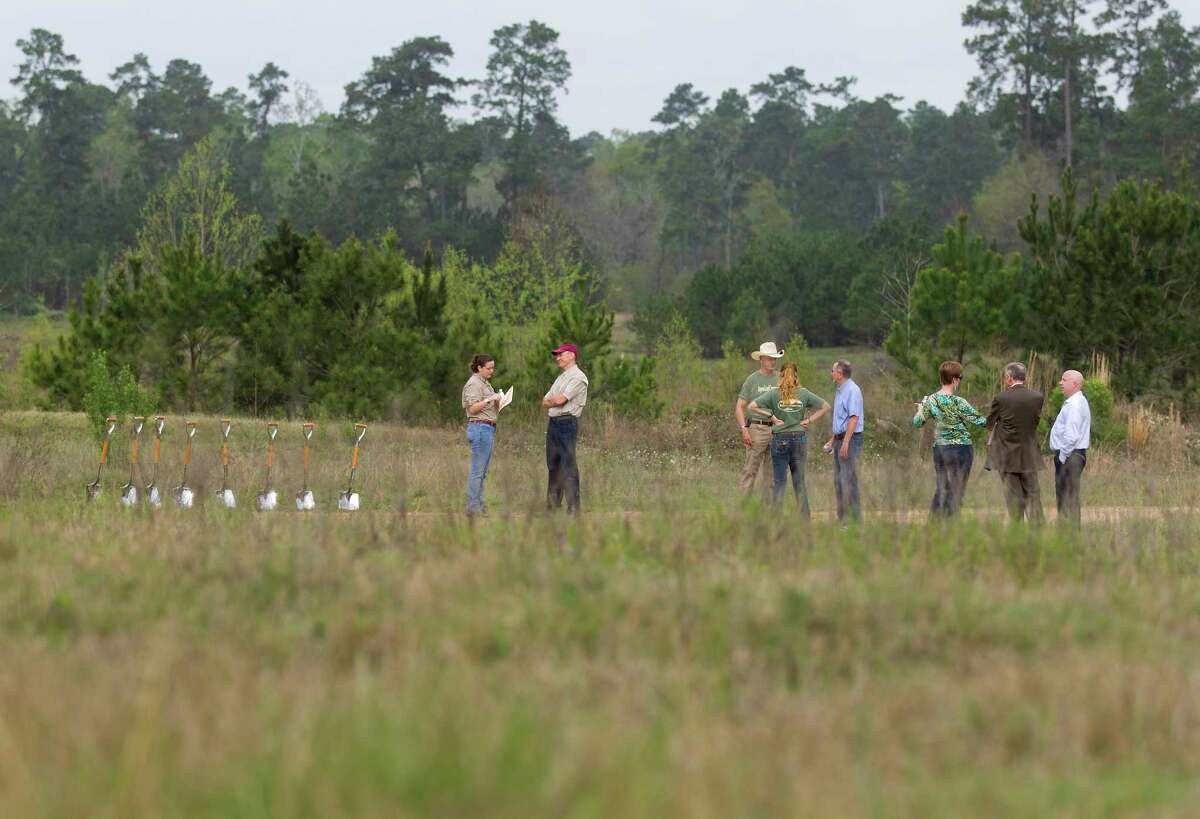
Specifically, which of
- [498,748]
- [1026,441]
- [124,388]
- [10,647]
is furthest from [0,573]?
[124,388]

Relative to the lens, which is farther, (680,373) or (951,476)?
(680,373)

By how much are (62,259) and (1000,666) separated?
232 ft

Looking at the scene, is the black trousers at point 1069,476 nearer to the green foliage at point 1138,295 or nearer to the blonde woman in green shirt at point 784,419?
the blonde woman in green shirt at point 784,419

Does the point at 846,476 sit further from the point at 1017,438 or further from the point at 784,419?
the point at 1017,438

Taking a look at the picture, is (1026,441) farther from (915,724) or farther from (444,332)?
(444,332)

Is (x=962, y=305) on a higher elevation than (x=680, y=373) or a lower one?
higher

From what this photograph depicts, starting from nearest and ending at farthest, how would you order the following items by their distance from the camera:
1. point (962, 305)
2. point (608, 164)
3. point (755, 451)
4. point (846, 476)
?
point (846, 476)
point (755, 451)
point (962, 305)
point (608, 164)

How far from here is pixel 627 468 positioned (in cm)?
2195

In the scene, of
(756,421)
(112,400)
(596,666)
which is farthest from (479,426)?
(596,666)

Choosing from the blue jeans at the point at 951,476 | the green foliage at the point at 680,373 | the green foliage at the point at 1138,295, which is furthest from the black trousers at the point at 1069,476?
the green foliage at the point at 680,373

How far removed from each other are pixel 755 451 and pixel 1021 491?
8.15 feet

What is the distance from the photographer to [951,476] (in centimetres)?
1302

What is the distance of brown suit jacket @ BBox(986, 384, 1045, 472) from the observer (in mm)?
13297

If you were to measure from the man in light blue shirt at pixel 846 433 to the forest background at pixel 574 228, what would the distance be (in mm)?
10671
